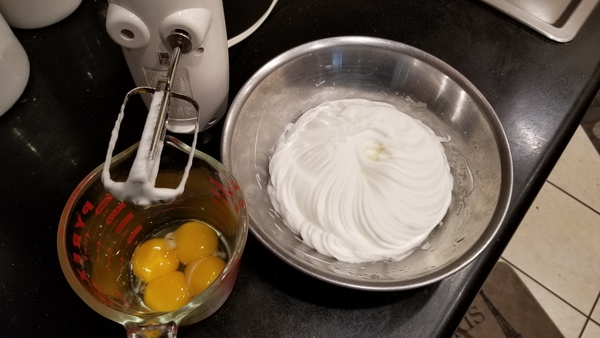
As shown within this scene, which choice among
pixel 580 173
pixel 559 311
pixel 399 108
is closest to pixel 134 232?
Result: pixel 399 108

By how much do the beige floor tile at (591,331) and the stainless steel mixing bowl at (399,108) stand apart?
31.5 inches

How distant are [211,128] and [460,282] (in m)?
0.36

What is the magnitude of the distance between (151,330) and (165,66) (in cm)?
27

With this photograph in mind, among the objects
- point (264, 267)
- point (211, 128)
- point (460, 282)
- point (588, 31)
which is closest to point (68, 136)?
point (211, 128)

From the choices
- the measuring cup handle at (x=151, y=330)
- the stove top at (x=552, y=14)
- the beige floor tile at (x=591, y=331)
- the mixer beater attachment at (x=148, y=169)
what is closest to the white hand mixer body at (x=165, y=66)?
the mixer beater attachment at (x=148, y=169)

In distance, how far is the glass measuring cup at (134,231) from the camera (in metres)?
0.42

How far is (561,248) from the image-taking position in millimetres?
1244

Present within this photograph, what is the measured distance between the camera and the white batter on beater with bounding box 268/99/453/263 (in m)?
0.56

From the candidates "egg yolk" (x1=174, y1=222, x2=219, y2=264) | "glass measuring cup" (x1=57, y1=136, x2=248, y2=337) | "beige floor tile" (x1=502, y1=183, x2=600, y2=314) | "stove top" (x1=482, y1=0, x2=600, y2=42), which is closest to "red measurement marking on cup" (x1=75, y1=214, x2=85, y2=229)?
"glass measuring cup" (x1=57, y1=136, x2=248, y2=337)

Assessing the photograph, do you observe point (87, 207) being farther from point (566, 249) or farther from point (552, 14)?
point (566, 249)

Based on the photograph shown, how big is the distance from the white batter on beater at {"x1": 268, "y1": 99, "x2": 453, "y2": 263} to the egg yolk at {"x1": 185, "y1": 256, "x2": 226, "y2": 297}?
0.10m

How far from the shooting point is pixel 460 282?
572mm

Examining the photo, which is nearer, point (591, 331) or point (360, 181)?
point (360, 181)

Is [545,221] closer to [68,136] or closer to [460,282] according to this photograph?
[460,282]
